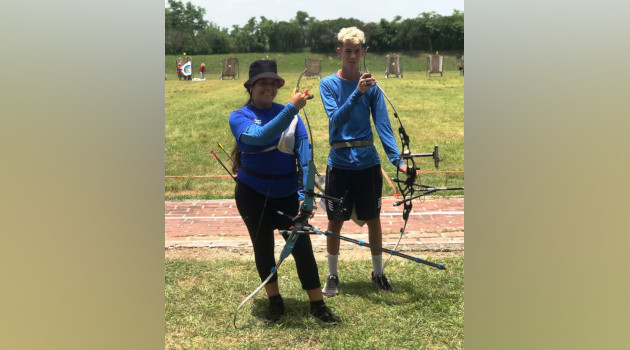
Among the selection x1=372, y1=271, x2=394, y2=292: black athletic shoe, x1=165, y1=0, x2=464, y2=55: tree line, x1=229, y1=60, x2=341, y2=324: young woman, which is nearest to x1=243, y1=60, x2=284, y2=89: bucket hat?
x1=229, y1=60, x2=341, y2=324: young woman

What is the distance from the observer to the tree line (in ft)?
16.0

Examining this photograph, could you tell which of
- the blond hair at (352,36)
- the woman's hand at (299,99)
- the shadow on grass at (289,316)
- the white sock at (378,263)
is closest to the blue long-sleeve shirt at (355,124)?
the blond hair at (352,36)

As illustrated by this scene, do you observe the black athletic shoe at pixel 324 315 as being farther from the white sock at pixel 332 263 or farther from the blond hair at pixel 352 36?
the blond hair at pixel 352 36

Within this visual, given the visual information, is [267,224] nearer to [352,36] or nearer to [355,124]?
[355,124]

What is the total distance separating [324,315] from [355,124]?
1207 millimetres

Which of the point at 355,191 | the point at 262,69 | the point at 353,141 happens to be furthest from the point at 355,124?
the point at 262,69

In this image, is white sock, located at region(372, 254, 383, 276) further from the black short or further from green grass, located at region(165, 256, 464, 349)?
the black short

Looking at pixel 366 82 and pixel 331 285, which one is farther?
pixel 331 285

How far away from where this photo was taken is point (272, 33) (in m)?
4.95

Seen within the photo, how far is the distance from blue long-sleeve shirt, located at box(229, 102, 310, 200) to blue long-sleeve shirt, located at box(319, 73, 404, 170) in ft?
1.10

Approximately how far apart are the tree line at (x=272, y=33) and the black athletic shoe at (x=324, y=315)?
1.91 metres
